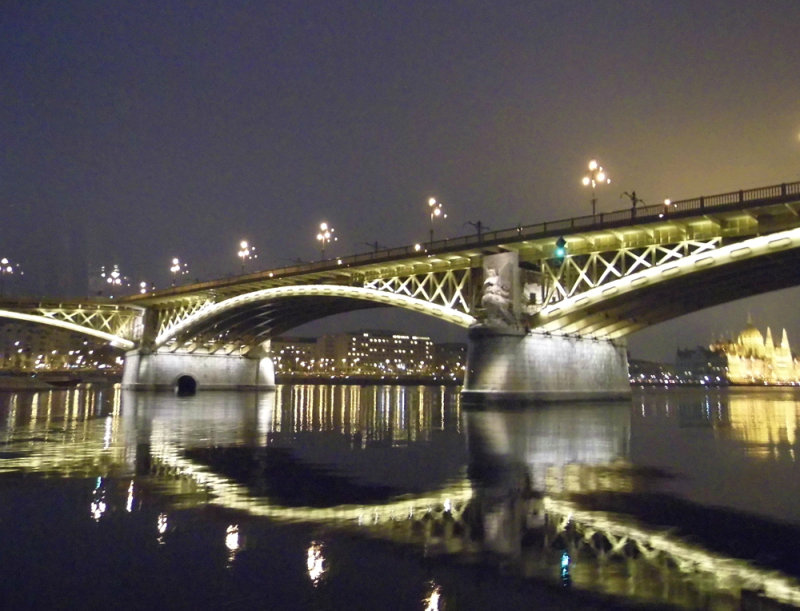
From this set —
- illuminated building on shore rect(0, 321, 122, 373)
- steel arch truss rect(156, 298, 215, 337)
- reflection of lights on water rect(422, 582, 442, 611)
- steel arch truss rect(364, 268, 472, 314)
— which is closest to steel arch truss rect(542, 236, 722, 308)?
steel arch truss rect(364, 268, 472, 314)

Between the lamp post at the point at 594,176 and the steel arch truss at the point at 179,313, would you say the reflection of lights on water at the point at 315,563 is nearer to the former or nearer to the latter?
the lamp post at the point at 594,176

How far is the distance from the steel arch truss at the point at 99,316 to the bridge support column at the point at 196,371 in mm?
2517

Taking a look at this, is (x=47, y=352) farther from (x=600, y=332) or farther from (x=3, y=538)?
(x=3, y=538)

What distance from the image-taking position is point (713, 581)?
22.0 feet

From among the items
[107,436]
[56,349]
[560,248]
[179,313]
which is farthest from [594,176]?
[56,349]

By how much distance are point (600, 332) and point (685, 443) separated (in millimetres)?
31363

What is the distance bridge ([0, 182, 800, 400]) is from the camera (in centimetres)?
3656

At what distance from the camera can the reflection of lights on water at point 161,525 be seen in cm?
812

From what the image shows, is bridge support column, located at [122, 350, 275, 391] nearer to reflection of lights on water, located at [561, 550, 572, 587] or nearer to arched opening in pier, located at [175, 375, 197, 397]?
arched opening in pier, located at [175, 375, 197, 397]

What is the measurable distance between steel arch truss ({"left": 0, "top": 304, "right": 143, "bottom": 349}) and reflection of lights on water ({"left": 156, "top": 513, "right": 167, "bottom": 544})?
7277cm

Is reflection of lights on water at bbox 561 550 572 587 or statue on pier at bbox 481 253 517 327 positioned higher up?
statue on pier at bbox 481 253 517 327

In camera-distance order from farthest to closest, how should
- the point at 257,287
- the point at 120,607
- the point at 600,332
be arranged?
1. the point at 257,287
2. the point at 600,332
3. the point at 120,607

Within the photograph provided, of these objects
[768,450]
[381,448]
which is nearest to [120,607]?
[381,448]

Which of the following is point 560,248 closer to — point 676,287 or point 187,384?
point 676,287
